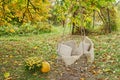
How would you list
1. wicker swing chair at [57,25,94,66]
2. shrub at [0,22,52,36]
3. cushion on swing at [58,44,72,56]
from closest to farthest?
1. wicker swing chair at [57,25,94,66]
2. cushion on swing at [58,44,72,56]
3. shrub at [0,22,52,36]

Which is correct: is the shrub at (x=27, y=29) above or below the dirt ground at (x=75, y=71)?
above

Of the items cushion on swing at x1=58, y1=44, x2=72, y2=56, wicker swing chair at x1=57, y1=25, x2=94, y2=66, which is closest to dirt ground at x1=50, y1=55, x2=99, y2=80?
wicker swing chair at x1=57, y1=25, x2=94, y2=66

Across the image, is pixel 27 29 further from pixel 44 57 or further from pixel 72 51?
pixel 72 51

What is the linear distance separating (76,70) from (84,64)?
0.73 feet

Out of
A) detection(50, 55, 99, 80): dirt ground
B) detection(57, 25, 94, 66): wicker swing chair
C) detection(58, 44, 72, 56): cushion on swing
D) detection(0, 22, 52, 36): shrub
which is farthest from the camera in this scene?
detection(0, 22, 52, 36): shrub

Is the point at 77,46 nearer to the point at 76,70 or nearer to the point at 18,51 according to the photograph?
the point at 76,70

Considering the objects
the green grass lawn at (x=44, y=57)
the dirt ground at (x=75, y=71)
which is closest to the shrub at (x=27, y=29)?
the green grass lawn at (x=44, y=57)

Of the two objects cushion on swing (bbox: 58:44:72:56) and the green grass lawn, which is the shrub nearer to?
the green grass lawn

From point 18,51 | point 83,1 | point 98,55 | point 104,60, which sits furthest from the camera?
point 18,51

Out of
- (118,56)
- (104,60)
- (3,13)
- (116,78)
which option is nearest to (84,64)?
(116,78)

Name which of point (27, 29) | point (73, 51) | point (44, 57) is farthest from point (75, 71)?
point (27, 29)

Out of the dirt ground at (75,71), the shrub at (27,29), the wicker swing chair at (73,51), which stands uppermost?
the shrub at (27,29)

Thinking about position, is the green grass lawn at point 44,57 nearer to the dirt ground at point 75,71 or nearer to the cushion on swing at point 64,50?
the dirt ground at point 75,71

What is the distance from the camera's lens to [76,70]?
19.3 ft
